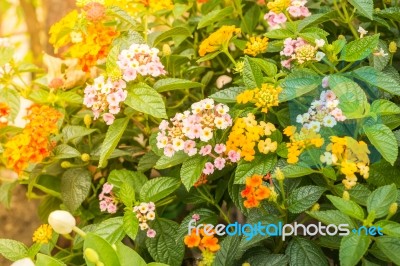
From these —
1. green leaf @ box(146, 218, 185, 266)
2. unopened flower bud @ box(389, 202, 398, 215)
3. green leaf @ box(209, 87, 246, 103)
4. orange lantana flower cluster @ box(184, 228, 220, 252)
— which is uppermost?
green leaf @ box(209, 87, 246, 103)

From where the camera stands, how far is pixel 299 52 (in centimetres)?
117

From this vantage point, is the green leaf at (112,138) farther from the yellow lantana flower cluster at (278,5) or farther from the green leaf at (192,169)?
the yellow lantana flower cluster at (278,5)

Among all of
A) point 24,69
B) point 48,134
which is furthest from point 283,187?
point 24,69

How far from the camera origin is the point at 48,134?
130 cm

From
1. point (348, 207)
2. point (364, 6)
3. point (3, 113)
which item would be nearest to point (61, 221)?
point (348, 207)

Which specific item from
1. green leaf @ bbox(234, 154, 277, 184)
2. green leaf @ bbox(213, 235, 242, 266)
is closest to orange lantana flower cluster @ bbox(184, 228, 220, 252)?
green leaf @ bbox(213, 235, 242, 266)

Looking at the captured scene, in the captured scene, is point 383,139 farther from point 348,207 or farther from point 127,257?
point 127,257

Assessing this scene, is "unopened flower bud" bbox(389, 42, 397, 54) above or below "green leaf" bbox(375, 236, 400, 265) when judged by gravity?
above

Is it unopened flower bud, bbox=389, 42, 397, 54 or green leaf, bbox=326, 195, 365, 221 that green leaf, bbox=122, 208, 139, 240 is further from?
unopened flower bud, bbox=389, 42, 397, 54

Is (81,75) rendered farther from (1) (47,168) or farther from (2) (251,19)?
(2) (251,19)

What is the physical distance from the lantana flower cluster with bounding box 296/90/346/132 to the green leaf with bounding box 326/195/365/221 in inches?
5.6

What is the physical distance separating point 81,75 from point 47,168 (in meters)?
0.25

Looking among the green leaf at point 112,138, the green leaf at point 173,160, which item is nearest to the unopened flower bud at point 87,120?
the green leaf at point 112,138

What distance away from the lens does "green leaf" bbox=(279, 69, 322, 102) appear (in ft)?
3.66
